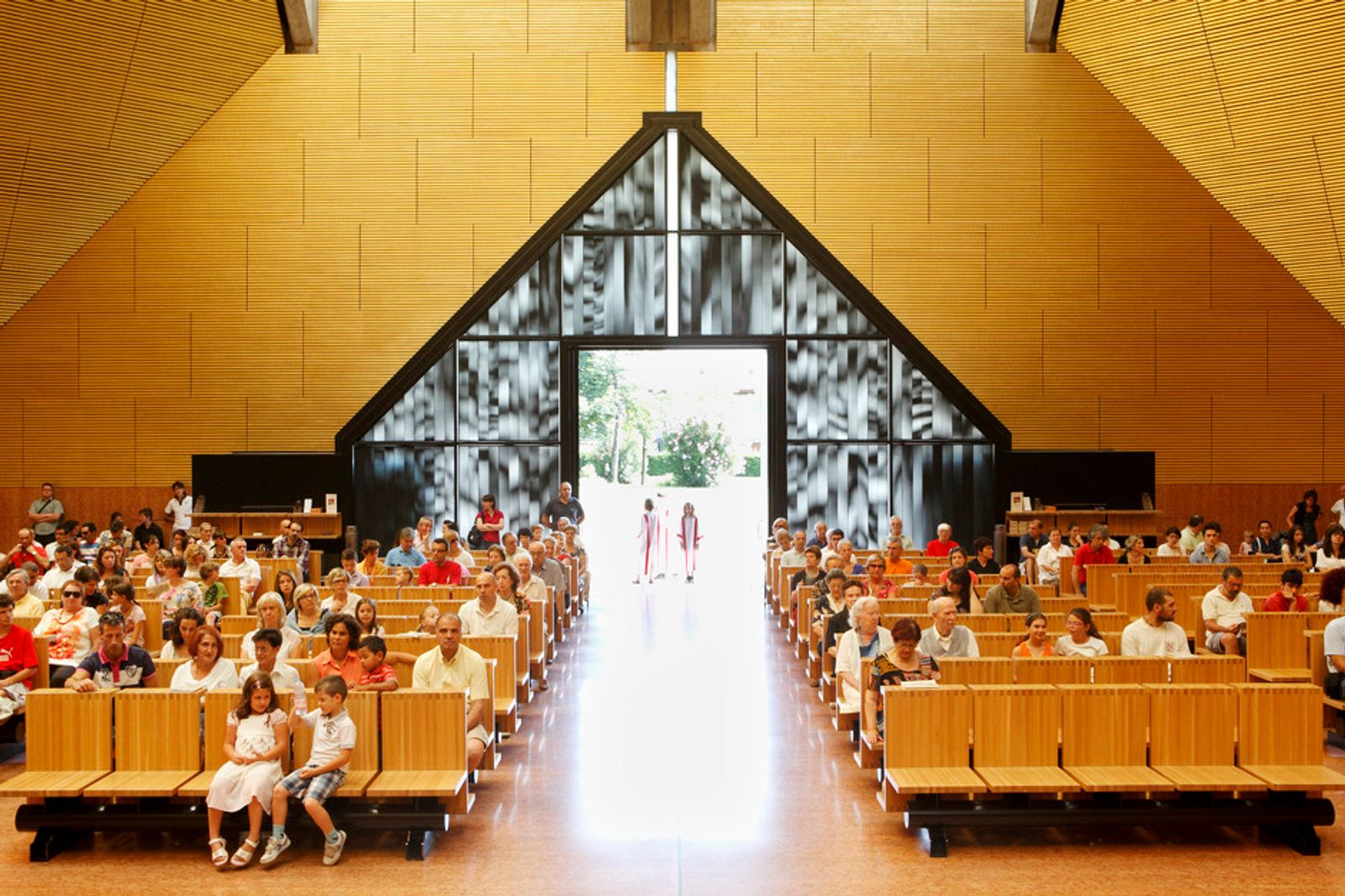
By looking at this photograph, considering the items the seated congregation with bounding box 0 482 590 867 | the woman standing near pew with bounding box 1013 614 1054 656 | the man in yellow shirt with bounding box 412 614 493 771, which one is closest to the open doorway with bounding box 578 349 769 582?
the seated congregation with bounding box 0 482 590 867

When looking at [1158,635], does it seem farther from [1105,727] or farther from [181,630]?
[181,630]

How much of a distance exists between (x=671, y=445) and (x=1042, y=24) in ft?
41.6

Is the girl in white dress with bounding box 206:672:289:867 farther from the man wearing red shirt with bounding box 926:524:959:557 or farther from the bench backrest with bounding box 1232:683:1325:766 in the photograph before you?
the man wearing red shirt with bounding box 926:524:959:557

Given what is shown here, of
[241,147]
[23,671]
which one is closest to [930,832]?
[23,671]

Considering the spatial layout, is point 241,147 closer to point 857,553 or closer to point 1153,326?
point 857,553

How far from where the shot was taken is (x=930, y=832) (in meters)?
6.11

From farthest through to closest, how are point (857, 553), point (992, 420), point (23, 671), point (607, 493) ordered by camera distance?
1. point (607, 493)
2. point (992, 420)
3. point (857, 553)
4. point (23, 671)

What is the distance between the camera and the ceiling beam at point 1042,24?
17609 millimetres

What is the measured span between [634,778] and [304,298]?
1208 centimetres

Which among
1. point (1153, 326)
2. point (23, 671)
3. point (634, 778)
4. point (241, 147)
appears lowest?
point (634, 778)

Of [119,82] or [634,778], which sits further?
[119,82]

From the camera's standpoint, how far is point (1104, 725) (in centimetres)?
640

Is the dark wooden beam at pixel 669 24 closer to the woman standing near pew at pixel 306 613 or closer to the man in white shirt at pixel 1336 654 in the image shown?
the woman standing near pew at pixel 306 613

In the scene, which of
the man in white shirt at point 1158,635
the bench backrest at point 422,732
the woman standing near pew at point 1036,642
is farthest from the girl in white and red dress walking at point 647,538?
the bench backrest at point 422,732
